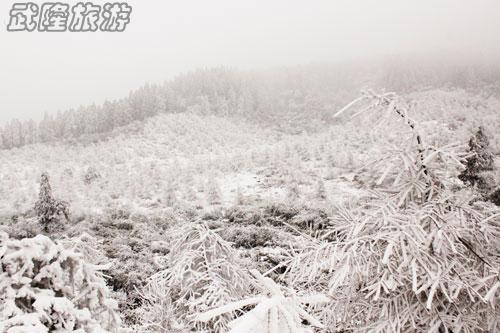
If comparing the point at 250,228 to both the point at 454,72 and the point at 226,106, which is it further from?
the point at 454,72

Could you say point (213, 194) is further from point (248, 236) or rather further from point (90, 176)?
point (90, 176)

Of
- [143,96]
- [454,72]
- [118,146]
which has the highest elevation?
[454,72]

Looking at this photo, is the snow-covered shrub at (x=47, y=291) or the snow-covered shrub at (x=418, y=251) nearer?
the snow-covered shrub at (x=47, y=291)

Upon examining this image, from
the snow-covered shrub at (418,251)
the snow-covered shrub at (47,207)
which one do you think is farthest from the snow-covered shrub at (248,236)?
the snow-covered shrub at (418,251)

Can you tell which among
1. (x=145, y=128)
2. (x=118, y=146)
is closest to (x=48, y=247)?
(x=118, y=146)

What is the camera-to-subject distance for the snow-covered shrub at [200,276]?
4.98 m

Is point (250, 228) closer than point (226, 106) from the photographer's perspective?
Yes

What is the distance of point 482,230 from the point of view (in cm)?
296

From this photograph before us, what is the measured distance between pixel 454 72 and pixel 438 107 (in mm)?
29511

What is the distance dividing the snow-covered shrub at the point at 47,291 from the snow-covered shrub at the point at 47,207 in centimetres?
1428

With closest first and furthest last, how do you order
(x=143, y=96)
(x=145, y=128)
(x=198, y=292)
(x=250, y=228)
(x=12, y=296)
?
(x=12, y=296) < (x=198, y=292) < (x=250, y=228) < (x=145, y=128) < (x=143, y=96)

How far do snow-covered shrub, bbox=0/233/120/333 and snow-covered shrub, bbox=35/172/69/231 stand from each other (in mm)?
14279

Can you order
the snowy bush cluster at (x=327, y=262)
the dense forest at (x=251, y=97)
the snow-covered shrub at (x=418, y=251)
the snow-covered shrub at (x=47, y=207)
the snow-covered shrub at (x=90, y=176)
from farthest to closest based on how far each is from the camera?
the dense forest at (x=251, y=97), the snow-covered shrub at (x=90, y=176), the snow-covered shrub at (x=47, y=207), the snow-covered shrub at (x=418, y=251), the snowy bush cluster at (x=327, y=262)

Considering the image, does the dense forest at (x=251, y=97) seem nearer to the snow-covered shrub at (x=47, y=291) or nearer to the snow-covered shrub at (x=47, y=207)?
the snow-covered shrub at (x=47, y=207)
